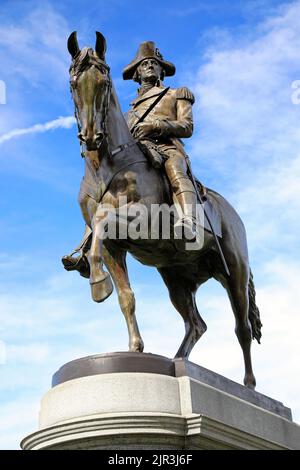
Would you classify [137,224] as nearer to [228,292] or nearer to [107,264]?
[107,264]

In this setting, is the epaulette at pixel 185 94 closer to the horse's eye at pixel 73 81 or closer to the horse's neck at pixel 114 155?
the horse's neck at pixel 114 155

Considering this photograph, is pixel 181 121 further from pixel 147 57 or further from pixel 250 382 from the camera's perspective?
pixel 250 382

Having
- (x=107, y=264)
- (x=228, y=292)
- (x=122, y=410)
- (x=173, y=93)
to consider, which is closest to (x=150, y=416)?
(x=122, y=410)

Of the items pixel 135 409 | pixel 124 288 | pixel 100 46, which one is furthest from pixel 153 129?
pixel 135 409

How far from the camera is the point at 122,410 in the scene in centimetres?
797

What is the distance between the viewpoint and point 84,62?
9.09 meters

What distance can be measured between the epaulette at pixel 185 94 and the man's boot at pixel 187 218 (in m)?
1.63

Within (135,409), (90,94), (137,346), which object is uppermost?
(90,94)

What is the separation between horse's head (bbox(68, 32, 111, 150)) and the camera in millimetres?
8930

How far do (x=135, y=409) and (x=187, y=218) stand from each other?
246cm

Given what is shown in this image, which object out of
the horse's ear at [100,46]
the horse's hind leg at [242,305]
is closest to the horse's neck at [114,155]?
the horse's ear at [100,46]

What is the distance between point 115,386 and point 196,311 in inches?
129

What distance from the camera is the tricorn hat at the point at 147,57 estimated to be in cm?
1130

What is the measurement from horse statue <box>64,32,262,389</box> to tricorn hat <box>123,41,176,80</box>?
177 centimetres
